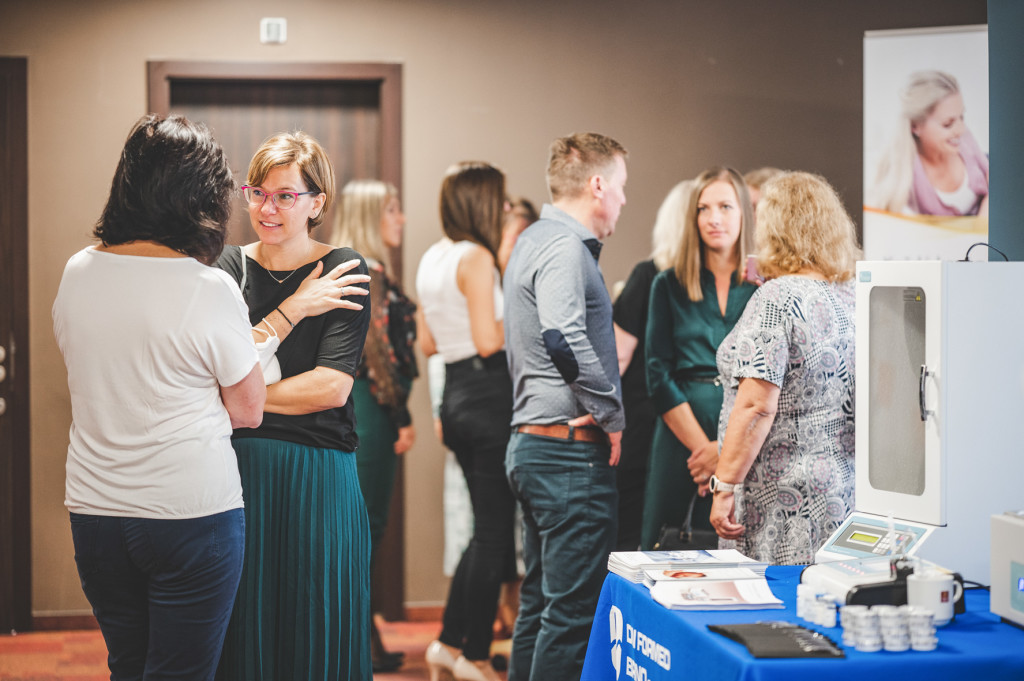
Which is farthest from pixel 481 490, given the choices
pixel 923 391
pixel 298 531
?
pixel 923 391

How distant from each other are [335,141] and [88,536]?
288 cm

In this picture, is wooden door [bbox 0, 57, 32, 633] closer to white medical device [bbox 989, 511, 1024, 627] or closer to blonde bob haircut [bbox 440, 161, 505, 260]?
blonde bob haircut [bbox 440, 161, 505, 260]

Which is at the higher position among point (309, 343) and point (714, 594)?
point (309, 343)

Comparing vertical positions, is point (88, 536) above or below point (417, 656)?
above

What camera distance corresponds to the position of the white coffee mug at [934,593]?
154cm

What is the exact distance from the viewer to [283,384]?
2.08 metres

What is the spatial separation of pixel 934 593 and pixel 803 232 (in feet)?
3.53

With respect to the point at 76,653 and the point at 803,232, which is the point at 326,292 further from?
the point at 76,653

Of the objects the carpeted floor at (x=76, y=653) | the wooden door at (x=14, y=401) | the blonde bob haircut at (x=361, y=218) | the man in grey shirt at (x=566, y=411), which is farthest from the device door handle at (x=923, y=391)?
the wooden door at (x=14, y=401)

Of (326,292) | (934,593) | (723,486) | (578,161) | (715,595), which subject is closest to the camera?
(934,593)

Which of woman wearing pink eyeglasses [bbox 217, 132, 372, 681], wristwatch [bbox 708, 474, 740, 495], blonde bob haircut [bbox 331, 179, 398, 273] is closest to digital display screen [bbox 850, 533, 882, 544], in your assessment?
wristwatch [bbox 708, 474, 740, 495]

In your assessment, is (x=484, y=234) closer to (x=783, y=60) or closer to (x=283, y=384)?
(x=283, y=384)

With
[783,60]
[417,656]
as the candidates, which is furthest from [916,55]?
[417,656]

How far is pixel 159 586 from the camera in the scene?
174 cm
